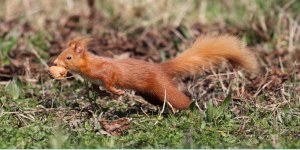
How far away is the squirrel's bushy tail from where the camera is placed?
580 centimetres

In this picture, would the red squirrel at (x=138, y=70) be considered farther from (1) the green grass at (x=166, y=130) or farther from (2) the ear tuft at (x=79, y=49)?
(1) the green grass at (x=166, y=130)

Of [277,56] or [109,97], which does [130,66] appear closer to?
[109,97]

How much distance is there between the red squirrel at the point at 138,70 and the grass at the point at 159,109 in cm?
17

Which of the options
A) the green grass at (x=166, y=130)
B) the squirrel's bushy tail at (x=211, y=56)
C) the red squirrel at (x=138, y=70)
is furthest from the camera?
the squirrel's bushy tail at (x=211, y=56)

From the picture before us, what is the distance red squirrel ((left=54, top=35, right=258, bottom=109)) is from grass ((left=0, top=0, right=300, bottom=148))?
0.55ft

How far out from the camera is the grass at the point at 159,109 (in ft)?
16.2

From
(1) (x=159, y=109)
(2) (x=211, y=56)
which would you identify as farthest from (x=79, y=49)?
(2) (x=211, y=56)

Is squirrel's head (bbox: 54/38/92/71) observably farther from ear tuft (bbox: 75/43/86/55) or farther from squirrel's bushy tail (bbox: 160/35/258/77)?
squirrel's bushy tail (bbox: 160/35/258/77)

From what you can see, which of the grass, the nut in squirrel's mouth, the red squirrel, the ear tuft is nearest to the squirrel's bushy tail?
the red squirrel

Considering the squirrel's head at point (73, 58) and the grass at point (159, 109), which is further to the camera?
the squirrel's head at point (73, 58)

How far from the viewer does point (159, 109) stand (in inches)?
229

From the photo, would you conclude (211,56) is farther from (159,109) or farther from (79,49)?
(79,49)

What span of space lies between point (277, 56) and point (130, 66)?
2.76 meters

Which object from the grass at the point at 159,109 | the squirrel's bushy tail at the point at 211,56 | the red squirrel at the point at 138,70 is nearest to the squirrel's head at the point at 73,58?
the red squirrel at the point at 138,70
